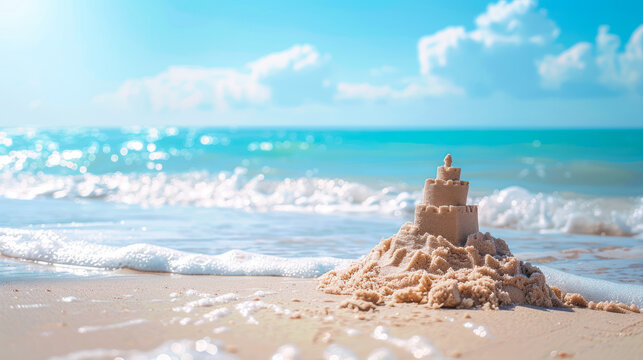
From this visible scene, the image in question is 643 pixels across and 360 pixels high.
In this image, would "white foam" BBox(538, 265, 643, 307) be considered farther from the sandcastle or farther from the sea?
the sandcastle

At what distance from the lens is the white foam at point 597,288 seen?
14.6 ft

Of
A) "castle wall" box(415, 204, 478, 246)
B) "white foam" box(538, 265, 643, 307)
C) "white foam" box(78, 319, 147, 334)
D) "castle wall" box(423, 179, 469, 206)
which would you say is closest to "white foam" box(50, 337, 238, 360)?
"white foam" box(78, 319, 147, 334)

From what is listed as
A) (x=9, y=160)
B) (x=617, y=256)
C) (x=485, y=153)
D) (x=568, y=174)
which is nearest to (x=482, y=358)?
(x=617, y=256)

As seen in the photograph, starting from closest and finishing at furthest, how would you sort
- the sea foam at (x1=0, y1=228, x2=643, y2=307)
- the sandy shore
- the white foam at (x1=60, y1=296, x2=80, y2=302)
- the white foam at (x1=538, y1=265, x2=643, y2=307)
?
the sandy shore → the white foam at (x1=60, y1=296, x2=80, y2=302) → the white foam at (x1=538, y1=265, x2=643, y2=307) → the sea foam at (x1=0, y1=228, x2=643, y2=307)

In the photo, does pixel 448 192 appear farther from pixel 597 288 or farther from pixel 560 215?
pixel 560 215

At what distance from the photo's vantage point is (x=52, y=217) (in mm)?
8664

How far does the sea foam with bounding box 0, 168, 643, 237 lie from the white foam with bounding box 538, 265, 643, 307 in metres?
4.20

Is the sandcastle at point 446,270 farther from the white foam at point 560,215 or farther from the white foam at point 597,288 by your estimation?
the white foam at point 560,215

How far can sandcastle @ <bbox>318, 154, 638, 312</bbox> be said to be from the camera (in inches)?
143

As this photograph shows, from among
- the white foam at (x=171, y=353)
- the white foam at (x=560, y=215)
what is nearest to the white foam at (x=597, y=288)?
the white foam at (x=171, y=353)

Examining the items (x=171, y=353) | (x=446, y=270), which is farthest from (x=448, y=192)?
(x=171, y=353)

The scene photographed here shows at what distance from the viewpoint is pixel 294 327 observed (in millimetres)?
3150

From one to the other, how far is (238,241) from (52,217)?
3533 mm

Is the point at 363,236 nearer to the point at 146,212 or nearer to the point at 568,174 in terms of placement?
the point at 146,212
